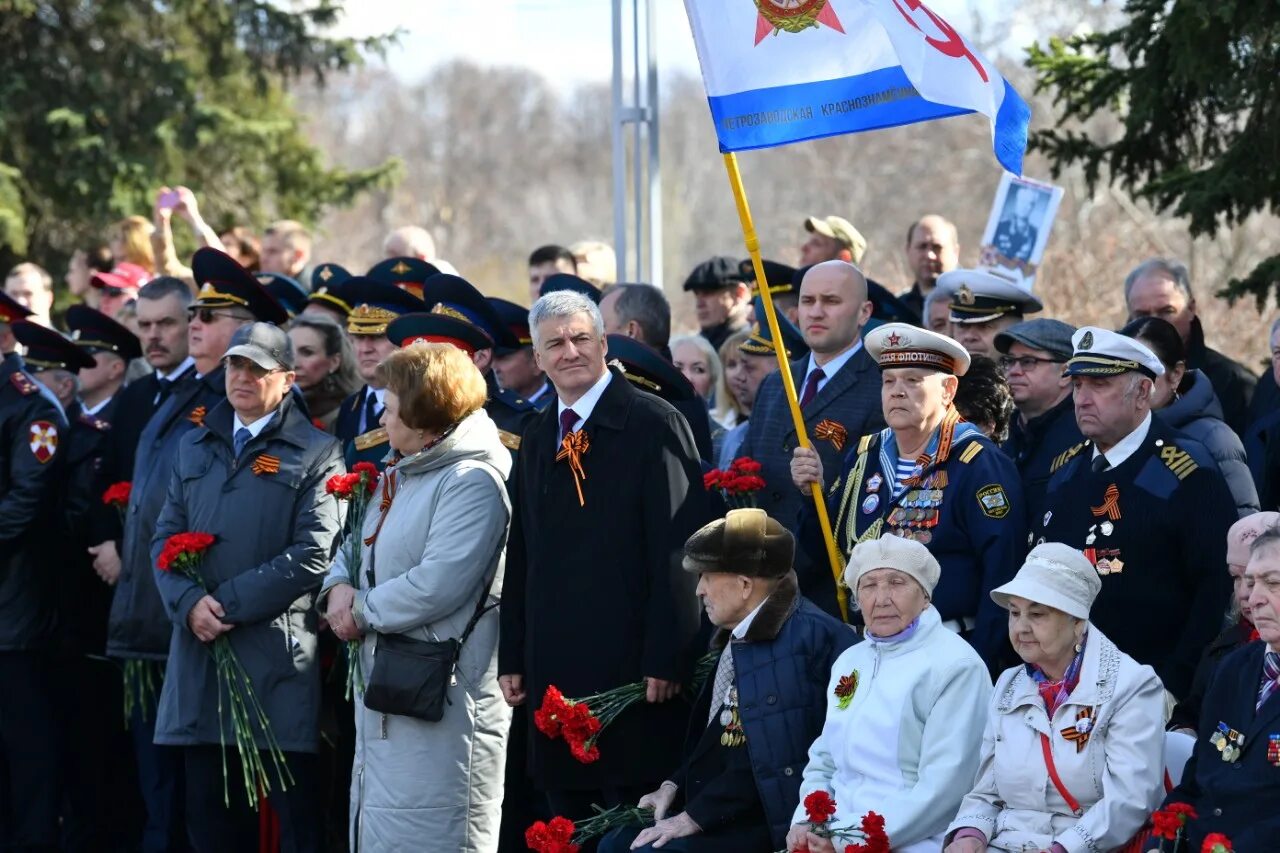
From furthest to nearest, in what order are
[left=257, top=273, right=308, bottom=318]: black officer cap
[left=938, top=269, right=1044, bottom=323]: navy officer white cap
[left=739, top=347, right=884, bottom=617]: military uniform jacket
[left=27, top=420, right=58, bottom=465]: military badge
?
[left=257, top=273, right=308, bottom=318]: black officer cap, [left=27, top=420, right=58, bottom=465]: military badge, [left=938, top=269, right=1044, bottom=323]: navy officer white cap, [left=739, top=347, right=884, bottom=617]: military uniform jacket

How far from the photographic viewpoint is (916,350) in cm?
668

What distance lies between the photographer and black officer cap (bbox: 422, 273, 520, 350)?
8.54 meters

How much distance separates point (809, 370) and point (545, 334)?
1.22m

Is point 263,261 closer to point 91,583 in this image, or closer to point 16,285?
point 16,285

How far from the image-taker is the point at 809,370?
25.2 ft

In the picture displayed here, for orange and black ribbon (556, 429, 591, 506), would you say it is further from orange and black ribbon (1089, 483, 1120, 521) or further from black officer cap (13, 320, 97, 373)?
black officer cap (13, 320, 97, 373)

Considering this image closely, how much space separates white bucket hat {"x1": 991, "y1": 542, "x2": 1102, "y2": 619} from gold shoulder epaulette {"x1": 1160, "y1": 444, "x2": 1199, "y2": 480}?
743mm

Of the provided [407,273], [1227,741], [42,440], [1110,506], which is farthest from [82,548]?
[1227,741]

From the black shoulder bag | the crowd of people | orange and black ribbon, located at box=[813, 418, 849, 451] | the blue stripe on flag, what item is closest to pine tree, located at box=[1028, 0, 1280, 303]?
the crowd of people

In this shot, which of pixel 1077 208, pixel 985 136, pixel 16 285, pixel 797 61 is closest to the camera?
pixel 797 61

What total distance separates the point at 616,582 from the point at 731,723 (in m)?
0.75

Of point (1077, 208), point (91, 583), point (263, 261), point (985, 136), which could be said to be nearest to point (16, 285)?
point (263, 261)

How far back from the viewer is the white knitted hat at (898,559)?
604 centimetres

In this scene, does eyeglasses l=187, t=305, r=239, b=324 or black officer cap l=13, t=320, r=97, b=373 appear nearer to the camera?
eyeglasses l=187, t=305, r=239, b=324
